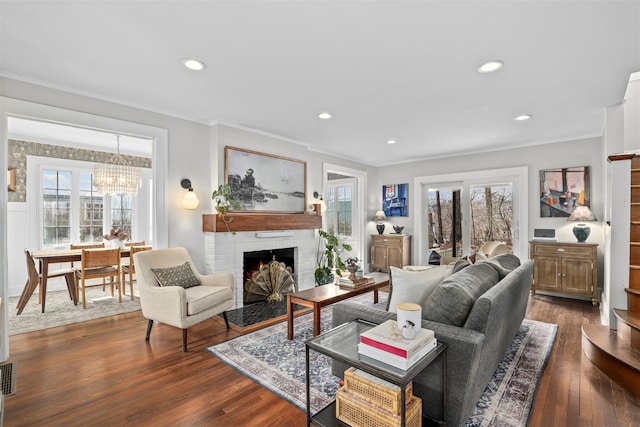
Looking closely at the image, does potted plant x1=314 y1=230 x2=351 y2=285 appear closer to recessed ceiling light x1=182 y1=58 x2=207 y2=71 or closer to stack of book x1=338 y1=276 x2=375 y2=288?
stack of book x1=338 y1=276 x2=375 y2=288

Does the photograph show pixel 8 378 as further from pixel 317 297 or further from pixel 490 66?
pixel 490 66

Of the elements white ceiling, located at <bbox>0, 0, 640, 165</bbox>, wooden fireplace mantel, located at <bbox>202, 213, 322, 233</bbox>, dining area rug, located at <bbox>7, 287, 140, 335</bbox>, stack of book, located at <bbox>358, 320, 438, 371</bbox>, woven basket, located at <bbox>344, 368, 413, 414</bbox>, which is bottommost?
dining area rug, located at <bbox>7, 287, 140, 335</bbox>

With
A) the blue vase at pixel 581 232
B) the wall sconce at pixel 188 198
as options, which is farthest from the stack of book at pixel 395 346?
the blue vase at pixel 581 232

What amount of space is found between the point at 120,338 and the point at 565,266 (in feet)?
18.3

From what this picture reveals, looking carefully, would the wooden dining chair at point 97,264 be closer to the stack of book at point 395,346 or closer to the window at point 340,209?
the window at point 340,209

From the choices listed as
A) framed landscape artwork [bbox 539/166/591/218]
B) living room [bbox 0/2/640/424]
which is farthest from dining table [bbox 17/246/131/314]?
framed landscape artwork [bbox 539/166/591/218]

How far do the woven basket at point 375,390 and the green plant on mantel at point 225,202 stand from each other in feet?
8.51

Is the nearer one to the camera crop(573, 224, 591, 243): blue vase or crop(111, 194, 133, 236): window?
crop(573, 224, 591, 243): blue vase

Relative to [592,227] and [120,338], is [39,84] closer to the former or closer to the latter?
[120,338]

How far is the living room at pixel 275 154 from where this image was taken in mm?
A: 2836

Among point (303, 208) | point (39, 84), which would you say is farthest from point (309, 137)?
point (39, 84)

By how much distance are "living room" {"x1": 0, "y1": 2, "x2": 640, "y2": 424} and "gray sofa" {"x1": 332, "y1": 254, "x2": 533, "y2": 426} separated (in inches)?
68.5

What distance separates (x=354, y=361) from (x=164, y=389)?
1.49m

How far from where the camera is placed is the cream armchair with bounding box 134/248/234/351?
2.73 meters
